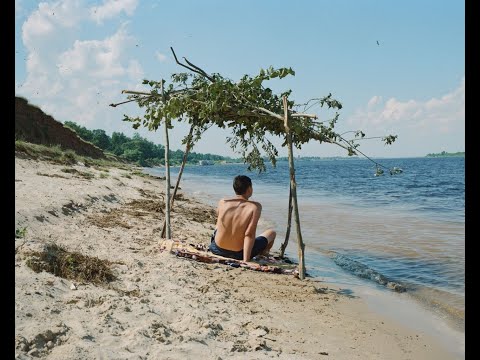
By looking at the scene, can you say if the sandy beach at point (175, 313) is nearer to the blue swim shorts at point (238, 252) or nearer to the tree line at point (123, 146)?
the blue swim shorts at point (238, 252)

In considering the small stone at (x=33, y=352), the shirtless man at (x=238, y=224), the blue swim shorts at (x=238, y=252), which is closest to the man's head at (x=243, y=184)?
the shirtless man at (x=238, y=224)

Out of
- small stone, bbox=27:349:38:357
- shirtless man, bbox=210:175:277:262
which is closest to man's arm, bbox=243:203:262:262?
shirtless man, bbox=210:175:277:262

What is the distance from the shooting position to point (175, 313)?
424 centimetres

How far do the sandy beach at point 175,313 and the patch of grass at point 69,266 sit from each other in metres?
0.09

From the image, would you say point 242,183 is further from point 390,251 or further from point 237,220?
point 390,251

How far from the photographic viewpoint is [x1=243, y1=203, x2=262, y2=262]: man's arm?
21.6 feet

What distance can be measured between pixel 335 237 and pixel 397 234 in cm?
204

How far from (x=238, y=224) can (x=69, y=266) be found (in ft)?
9.16

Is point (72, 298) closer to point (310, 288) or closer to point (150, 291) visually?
point (150, 291)

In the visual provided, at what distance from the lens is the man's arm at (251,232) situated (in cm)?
658

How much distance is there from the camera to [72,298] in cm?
396

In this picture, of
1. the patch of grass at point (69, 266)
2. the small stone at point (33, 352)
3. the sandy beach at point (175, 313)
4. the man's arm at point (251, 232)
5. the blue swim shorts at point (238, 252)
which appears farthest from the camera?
the blue swim shorts at point (238, 252)

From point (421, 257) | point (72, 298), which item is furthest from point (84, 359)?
point (421, 257)

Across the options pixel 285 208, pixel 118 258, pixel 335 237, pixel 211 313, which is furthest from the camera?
pixel 285 208
